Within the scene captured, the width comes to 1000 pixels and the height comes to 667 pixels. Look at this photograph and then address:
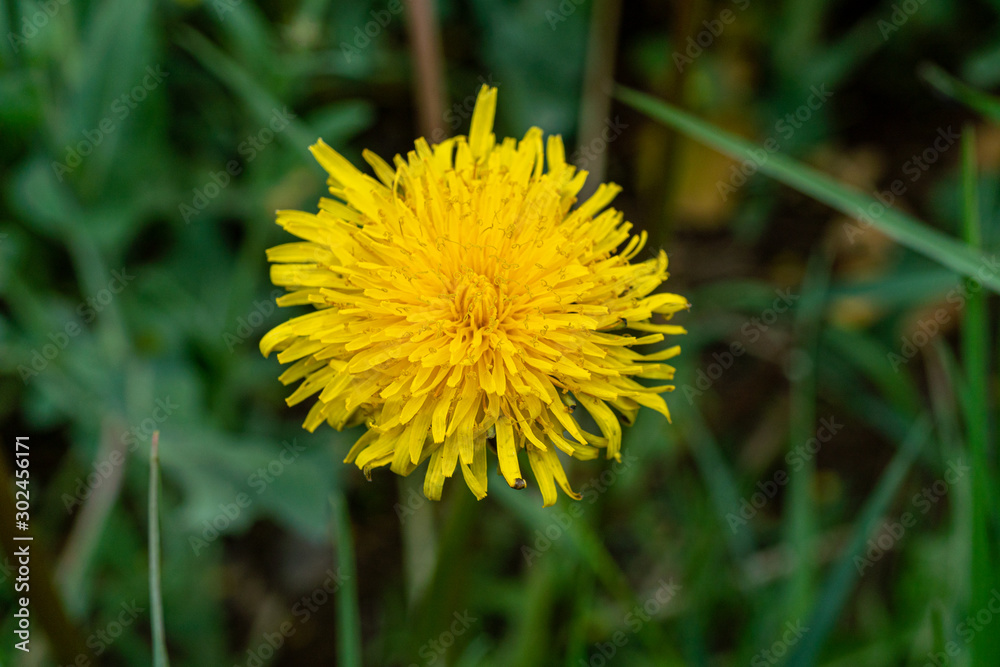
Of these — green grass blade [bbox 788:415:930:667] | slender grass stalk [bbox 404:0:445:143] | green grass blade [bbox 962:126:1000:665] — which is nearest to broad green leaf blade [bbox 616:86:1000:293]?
green grass blade [bbox 962:126:1000:665]

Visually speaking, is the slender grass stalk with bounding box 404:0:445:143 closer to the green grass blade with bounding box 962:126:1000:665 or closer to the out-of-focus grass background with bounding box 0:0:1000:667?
the out-of-focus grass background with bounding box 0:0:1000:667

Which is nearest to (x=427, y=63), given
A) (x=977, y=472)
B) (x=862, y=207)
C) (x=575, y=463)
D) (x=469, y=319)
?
(x=469, y=319)

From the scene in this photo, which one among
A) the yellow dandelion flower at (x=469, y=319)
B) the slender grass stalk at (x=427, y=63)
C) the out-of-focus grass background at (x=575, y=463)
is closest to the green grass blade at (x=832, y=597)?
the out-of-focus grass background at (x=575, y=463)

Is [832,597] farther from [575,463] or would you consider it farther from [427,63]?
[427,63]

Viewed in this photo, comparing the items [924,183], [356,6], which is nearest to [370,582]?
[356,6]

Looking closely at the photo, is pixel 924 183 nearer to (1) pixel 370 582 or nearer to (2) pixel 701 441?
(2) pixel 701 441
